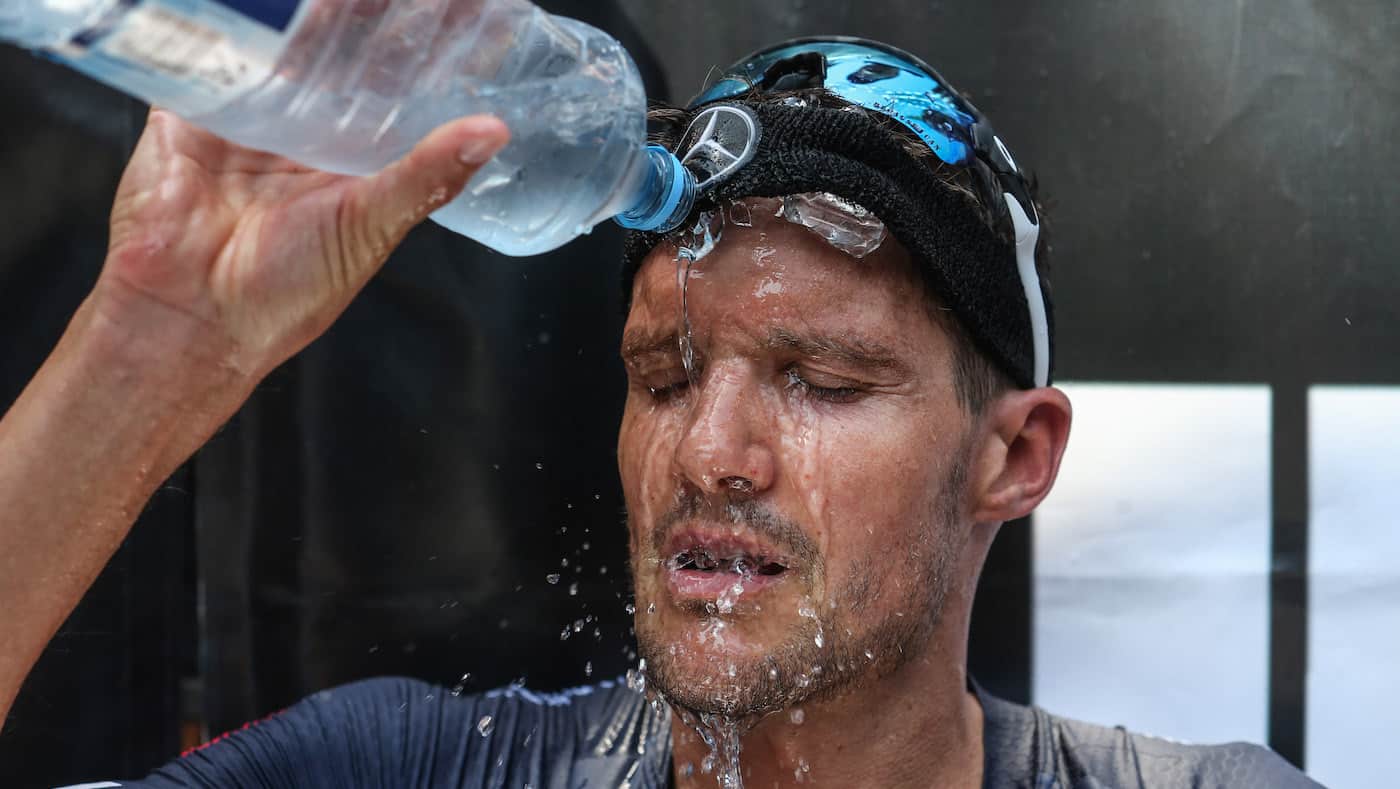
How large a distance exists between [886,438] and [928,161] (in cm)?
33

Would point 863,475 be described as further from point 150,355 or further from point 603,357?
point 603,357


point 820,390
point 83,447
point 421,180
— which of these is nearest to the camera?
point 421,180

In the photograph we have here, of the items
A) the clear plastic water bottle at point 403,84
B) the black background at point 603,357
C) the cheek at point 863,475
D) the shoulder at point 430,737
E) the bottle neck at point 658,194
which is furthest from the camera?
the black background at point 603,357

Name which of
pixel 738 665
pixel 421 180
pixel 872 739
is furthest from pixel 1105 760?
pixel 421 180

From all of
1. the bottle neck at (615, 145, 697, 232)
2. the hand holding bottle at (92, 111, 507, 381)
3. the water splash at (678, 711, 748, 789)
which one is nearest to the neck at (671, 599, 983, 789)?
the water splash at (678, 711, 748, 789)

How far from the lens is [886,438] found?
1442mm

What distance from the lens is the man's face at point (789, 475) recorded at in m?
1.39

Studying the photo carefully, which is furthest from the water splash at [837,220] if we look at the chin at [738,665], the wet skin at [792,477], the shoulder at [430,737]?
the shoulder at [430,737]

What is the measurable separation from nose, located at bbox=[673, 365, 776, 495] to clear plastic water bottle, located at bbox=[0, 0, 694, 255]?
0.20m

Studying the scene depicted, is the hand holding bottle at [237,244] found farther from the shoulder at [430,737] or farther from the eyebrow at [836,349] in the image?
the shoulder at [430,737]

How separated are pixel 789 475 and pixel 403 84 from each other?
0.58 m

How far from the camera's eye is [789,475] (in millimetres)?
1409

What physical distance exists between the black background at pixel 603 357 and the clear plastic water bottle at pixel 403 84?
0.88m

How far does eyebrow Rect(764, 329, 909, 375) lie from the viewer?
4.65 ft
